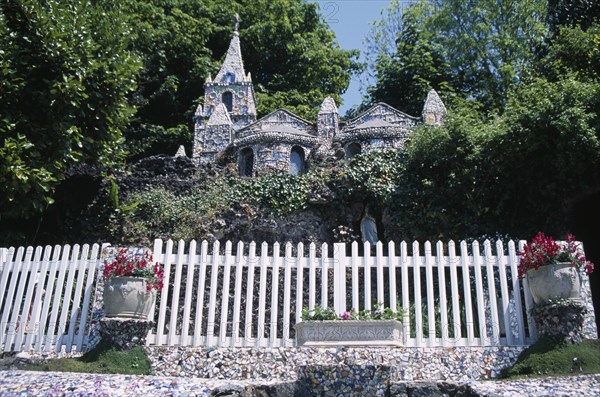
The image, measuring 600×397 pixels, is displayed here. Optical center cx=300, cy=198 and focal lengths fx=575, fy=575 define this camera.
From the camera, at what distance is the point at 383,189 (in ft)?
45.0

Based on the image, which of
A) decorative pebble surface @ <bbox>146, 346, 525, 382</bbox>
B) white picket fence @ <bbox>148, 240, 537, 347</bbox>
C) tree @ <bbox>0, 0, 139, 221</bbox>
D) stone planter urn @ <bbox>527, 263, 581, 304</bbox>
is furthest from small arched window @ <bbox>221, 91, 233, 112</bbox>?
stone planter urn @ <bbox>527, 263, 581, 304</bbox>

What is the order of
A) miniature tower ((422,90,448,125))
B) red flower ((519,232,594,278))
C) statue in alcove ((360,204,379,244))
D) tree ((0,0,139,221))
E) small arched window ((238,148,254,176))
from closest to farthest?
red flower ((519,232,594,278)), tree ((0,0,139,221)), statue in alcove ((360,204,379,244)), miniature tower ((422,90,448,125)), small arched window ((238,148,254,176))

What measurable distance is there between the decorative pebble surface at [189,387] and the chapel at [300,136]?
1059cm

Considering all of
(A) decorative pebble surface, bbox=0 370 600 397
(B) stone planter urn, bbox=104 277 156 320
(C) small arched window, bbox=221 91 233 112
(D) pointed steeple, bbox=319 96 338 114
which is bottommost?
(A) decorative pebble surface, bbox=0 370 600 397

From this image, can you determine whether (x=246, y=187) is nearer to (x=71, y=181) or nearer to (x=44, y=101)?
(x=71, y=181)

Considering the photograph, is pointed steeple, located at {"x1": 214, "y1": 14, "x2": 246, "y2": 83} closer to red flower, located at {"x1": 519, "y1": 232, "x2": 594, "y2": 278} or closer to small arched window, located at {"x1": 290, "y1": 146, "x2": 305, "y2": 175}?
small arched window, located at {"x1": 290, "y1": 146, "x2": 305, "y2": 175}

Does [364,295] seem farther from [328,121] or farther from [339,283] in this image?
[328,121]

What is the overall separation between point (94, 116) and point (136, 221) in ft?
8.63

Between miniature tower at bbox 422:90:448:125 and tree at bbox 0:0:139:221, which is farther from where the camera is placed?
miniature tower at bbox 422:90:448:125

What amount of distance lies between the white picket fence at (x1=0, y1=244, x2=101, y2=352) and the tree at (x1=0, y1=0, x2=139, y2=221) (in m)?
2.13

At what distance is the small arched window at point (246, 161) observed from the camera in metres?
20.6

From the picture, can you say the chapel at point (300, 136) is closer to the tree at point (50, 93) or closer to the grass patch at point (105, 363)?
the tree at point (50, 93)

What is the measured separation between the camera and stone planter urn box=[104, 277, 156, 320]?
754 cm

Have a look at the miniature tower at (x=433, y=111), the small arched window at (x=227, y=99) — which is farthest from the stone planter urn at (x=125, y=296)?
the small arched window at (x=227, y=99)
